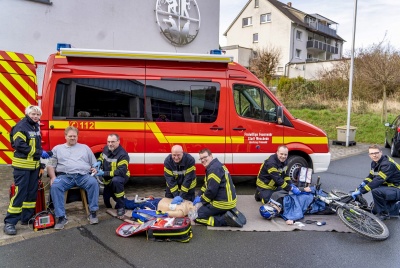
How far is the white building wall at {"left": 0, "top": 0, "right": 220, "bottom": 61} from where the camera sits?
8.20 meters

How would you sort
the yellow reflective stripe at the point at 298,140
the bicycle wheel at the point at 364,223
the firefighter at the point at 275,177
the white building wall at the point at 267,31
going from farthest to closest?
the white building wall at the point at 267,31
the yellow reflective stripe at the point at 298,140
the firefighter at the point at 275,177
the bicycle wheel at the point at 364,223

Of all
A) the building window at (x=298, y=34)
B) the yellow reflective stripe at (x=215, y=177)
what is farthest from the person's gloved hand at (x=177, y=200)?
the building window at (x=298, y=34)

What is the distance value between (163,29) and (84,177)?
7.61m

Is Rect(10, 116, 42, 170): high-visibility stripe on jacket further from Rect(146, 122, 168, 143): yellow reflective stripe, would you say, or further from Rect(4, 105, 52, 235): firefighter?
Rect(146, 122, 168, 143): yellow reflective stripe

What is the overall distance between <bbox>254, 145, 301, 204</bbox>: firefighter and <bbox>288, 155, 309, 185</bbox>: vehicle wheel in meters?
1.21

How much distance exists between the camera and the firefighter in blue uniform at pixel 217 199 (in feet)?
15.7

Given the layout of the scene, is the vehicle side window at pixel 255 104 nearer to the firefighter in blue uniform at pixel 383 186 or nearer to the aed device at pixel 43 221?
the firefighter in blue uniform at pixel 383 186

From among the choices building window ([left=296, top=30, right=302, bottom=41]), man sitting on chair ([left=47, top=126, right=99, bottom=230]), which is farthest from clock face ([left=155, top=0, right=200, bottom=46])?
building window ([left=296, top=30, right=302, bottom=41])

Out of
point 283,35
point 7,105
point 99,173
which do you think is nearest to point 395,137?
point 99,173

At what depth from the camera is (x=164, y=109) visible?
639cm

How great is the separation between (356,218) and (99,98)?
4809 mm

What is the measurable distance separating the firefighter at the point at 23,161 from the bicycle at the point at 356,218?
4439 mm

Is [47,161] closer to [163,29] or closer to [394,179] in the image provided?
[394,179]

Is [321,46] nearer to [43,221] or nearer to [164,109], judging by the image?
[164,109]
